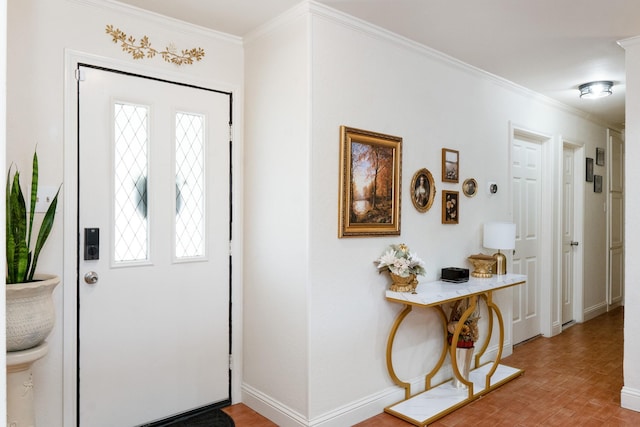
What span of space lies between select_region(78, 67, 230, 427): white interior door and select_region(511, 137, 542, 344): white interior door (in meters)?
2.80

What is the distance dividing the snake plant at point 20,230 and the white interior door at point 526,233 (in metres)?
3.70

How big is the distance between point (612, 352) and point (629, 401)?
51.7 inches

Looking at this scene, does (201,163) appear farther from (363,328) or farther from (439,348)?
(439,348)

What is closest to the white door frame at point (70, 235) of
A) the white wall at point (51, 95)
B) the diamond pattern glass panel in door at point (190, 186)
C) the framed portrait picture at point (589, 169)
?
the white wall at point (51, 95)

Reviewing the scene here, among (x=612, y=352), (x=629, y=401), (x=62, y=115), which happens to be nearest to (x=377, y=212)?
(x=62, y=115)

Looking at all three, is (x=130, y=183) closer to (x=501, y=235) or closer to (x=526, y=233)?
(x=501, y=235)

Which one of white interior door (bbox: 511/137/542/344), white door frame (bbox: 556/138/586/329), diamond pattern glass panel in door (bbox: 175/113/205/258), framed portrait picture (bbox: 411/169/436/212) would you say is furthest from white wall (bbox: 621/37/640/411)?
diamond pattern glass panel in door (bbox: 175/113/205/258)

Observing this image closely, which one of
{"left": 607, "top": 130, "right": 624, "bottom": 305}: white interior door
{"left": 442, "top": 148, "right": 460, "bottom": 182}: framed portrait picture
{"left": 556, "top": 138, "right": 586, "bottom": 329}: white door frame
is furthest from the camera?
{"left": 607, "top": 130, "right": 624, "bottom": 305}: white interior door

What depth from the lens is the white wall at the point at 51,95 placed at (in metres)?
2.26

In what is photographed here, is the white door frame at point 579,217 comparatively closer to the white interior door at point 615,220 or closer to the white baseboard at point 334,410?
the white interior door at point 615,220

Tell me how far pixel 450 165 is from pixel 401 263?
3.52 ft

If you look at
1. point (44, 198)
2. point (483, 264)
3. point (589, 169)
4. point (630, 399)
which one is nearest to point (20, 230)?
point (44, 198)

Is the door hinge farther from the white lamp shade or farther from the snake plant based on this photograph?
the white lamp shade

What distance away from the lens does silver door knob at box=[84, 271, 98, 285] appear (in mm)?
2479
